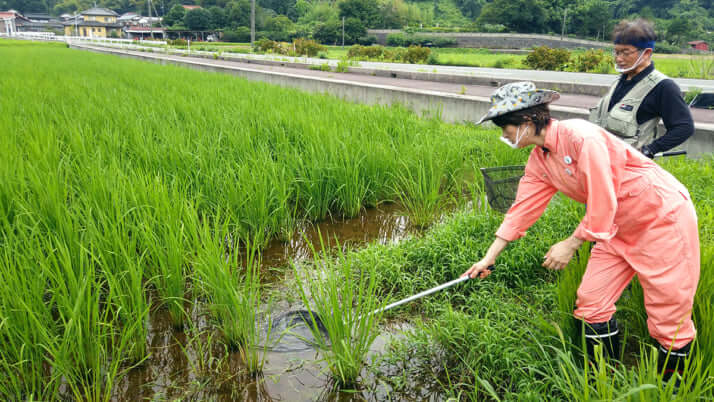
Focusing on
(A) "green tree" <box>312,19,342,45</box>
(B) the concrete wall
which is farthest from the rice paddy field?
(A) "green tree" <box>312,19,342,45</box>

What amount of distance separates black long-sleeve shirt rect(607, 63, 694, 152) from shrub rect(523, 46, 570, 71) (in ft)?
50.3

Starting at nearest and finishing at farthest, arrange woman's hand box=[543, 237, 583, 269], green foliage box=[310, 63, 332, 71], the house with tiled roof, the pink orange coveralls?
the pink orange coveralls, woman's hand box=[543, 237, 583, 269], green foliage box=[310, 63, 332, 71], the house with tiled roof

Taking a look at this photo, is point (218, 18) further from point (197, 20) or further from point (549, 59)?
point (549, 59)

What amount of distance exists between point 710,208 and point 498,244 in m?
2.06

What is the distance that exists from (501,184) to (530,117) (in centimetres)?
70

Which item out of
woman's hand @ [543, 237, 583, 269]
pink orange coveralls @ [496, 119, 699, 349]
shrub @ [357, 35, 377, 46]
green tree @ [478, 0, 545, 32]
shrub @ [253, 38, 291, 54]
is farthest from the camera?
green tree @ [478, 0, 545, 32]

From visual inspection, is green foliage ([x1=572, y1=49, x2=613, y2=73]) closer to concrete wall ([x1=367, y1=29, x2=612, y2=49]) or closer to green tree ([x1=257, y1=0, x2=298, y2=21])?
concrete wall ([x1=367, y1=29, x2=612, y2=49])

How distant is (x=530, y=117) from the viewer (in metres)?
1.64

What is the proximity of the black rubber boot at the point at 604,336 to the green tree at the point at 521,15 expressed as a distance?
49.6m

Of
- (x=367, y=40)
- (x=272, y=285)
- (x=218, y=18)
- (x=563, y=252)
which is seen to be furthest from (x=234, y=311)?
(x=218, y=18)

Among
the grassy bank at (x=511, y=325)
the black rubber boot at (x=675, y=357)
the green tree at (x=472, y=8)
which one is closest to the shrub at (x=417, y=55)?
the grassy bank at (x=511, y=325)

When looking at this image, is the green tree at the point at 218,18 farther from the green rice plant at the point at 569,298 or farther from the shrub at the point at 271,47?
the green rice plant at the point at 569,298

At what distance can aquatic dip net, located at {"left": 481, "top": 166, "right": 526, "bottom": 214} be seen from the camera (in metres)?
2.28

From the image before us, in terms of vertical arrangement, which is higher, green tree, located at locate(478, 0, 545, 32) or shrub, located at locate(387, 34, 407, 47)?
green tree, located at locate(478, 0, 545, 32)
